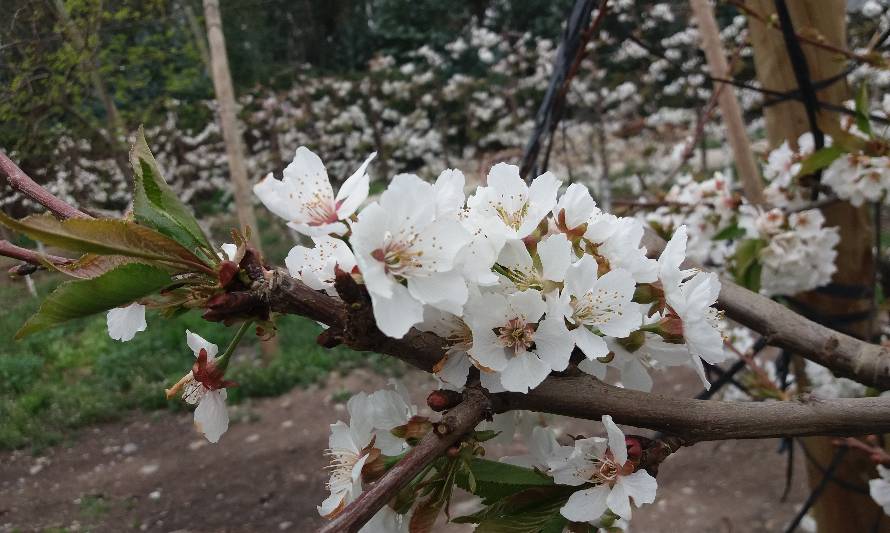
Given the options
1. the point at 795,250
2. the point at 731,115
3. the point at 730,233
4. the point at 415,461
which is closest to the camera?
the point at 415,461

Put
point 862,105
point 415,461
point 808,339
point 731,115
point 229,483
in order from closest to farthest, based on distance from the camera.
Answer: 1. point 415,461
2. point 808,339
3. point 862,105
4. point 731,115
5. point 229,483

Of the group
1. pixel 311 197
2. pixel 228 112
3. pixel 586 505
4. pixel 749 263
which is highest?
pixel 228 112

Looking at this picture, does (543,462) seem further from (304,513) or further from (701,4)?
(304,513)

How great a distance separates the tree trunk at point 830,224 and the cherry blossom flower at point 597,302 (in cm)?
102

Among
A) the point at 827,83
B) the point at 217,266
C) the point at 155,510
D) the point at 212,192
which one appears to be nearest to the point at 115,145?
the point at 155,510

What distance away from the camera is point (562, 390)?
1.32 feet

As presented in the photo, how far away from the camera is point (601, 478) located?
44 centimetres

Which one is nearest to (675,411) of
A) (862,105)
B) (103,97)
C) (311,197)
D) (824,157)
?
(311,197)

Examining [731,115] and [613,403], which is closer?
[613,403]

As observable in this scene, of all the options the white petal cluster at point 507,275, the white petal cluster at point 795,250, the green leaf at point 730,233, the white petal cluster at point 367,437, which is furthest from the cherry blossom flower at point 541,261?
the green leaf at point 730,233

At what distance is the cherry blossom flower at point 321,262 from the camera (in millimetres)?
389

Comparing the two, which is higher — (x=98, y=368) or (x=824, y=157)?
(x=824, y=157)

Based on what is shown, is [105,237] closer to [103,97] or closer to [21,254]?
[21,254]

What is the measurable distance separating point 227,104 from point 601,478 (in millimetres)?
4071
